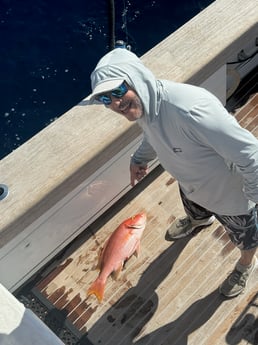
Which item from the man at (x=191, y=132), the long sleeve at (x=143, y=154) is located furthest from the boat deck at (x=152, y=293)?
the long sleeve at (x=143, y=154)

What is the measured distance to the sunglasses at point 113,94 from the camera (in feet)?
7.38

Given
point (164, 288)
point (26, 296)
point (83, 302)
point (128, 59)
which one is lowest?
point (164, 288)

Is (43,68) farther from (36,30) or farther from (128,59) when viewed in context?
(128,59)

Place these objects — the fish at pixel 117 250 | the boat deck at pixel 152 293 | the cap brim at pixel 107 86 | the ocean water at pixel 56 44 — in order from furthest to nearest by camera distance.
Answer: the ocean water at pixel 56 44, the fish at pixel 117 250, the boat deck at pixel 152 293, the cap brim at pixel 107 86

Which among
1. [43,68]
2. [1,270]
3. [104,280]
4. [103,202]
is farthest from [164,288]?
[43,68]

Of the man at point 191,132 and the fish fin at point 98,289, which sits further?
the fish fin at point 98,289

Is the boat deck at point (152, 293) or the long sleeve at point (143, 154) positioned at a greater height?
the long sleeve at point (143, 154)

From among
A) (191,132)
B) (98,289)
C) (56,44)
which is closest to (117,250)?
(98,289)

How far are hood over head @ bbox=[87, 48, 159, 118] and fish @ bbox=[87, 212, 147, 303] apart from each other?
145cm

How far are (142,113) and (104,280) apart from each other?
5.02 ft

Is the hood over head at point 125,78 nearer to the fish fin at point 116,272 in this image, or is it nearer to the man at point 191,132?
the man at point 191,132

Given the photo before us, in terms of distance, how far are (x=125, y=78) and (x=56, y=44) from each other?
5572mm

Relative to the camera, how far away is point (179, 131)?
2455 millimetres

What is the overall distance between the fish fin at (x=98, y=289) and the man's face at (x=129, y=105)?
1524mm
